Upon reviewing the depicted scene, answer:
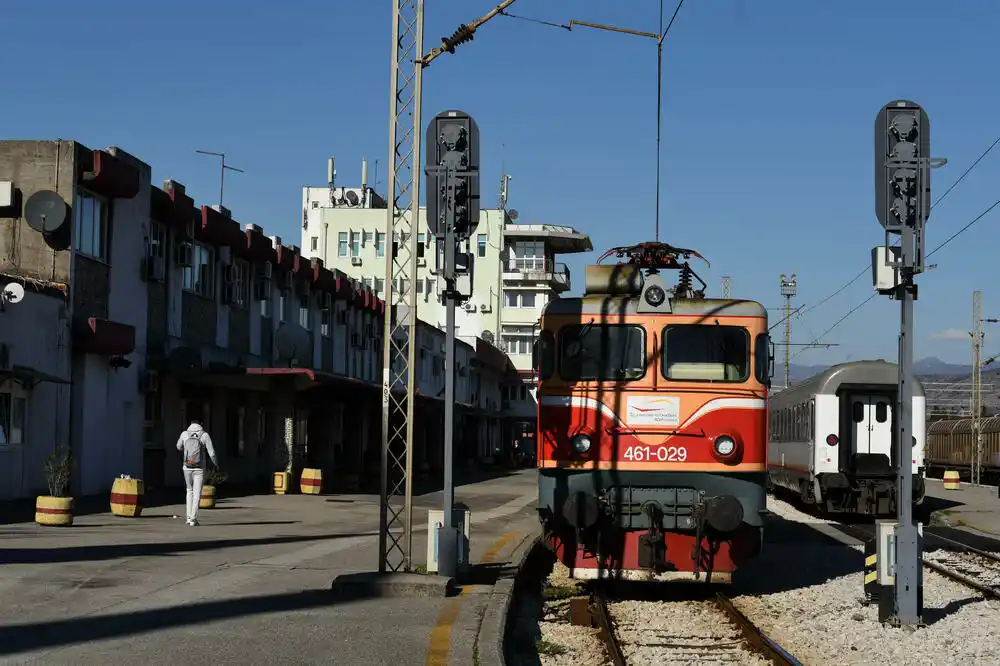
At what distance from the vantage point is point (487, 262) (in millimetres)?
95062

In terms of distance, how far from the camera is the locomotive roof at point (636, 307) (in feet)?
43.8

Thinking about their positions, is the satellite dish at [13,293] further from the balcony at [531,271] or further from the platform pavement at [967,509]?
the balcony at [531,271]

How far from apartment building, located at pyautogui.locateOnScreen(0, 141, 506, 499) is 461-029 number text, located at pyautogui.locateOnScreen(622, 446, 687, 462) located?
512 inches

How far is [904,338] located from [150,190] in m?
20.3

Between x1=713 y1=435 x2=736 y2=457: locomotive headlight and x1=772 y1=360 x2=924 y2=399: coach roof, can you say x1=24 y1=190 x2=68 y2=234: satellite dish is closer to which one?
x1=772 y1=360 x2=924 y2=399: coach roof

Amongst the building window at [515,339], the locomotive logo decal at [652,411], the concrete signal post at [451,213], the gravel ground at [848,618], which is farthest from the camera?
the building window at [515,339]

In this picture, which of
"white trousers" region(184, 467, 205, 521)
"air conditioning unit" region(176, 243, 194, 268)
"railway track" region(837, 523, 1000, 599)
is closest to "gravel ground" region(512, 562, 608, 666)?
"railway track" region(837, 523, 1000, 599)

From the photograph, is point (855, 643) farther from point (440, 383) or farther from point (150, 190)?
point (440, 383)

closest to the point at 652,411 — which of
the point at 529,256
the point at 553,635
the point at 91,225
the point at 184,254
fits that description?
the point at 553,635

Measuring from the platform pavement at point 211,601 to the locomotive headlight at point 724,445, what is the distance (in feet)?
8.82

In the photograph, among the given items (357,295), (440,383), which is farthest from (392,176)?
(440,383)

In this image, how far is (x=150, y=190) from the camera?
2869 centimetres

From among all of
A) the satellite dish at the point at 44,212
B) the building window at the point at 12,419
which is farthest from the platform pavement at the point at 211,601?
the satellite dish at the point at 44,212

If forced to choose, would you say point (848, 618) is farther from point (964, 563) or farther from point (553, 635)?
point (964, 563)
